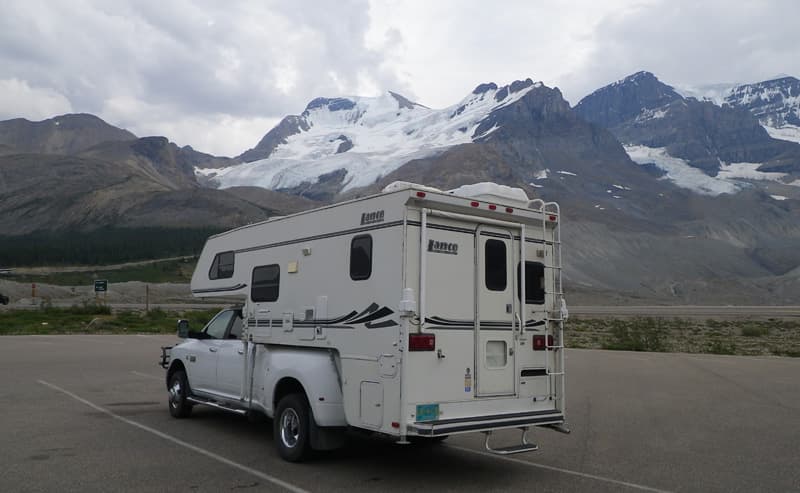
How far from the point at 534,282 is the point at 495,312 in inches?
32.7

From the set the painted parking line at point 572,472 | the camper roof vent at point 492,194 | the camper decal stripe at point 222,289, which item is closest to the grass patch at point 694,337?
the painted parking line at point 572,472

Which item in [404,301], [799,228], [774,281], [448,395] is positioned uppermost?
[799,228]

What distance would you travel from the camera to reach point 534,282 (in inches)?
360

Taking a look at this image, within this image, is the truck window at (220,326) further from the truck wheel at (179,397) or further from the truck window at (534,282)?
the truck window at (534,282)

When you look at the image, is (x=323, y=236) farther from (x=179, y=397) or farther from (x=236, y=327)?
(x=179, y=397)

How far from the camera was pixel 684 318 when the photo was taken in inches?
1998

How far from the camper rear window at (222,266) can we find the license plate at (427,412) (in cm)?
467

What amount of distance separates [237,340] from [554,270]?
15.7 ft

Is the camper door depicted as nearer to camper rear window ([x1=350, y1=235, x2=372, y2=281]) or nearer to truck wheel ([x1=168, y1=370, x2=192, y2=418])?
camper rear window ([x1=350, y1=235, x2=372, y2=281])

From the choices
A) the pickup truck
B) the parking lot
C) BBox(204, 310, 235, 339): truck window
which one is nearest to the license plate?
the parking lot

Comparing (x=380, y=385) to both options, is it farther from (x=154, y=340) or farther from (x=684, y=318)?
(x=684, y=318)

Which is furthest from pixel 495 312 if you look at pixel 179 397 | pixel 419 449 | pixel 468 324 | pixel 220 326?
pixel 179 397

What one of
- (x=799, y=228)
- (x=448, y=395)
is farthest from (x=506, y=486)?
(x=799, y=228)

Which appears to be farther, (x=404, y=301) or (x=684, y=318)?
(x=684, y=318)
